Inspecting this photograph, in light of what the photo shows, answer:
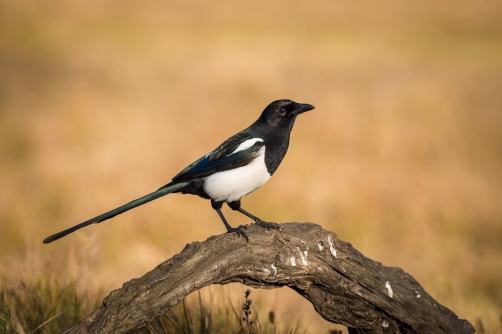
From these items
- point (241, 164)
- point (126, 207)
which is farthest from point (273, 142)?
point (126, 207)

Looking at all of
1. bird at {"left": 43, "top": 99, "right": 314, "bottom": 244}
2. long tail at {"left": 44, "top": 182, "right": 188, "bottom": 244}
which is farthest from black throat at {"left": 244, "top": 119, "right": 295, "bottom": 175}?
long tail at {"left": 44, "top": 182, "right": 188, "bottom": 244}

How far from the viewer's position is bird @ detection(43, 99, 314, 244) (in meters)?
4.38

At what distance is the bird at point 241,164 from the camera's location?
Answer: 14.4 feet

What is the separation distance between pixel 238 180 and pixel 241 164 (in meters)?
0.12

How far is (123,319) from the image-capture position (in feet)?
11.1

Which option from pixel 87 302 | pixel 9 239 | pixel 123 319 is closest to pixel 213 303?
pixel 87 302

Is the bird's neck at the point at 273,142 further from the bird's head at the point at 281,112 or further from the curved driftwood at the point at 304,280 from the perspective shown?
the curved driftwood at the point at 304,280

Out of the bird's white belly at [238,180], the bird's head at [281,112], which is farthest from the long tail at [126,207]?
the bird's head at [281,112]

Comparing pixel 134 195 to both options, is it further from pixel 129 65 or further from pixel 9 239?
pixel 129 65

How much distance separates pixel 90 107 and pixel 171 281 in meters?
11.0

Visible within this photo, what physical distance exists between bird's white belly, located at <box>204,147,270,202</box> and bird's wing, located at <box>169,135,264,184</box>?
0.12 feet

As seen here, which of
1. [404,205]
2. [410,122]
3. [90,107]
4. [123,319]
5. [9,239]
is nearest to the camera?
[123,319]

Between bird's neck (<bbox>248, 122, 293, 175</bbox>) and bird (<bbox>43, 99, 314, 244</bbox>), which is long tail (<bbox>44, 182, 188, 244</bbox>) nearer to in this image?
bird (<bbox>43, 99, 314, 244</bbox>)

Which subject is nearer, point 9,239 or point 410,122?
point 9,239
